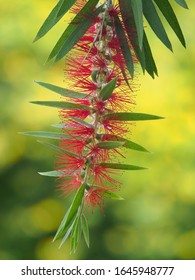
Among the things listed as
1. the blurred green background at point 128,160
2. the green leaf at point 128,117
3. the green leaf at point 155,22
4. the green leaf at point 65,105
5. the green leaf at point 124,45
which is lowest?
the blurred green background at point 128,160

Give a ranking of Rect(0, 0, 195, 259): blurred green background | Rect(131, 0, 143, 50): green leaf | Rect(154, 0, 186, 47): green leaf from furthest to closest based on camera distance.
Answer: Rect(0, 0, 195, 259): blurred green background, Rect(154, 0, 186, 47): green leaf, Rect(131, 0, 143, 50): green leaf

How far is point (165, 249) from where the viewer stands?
2.90 meters

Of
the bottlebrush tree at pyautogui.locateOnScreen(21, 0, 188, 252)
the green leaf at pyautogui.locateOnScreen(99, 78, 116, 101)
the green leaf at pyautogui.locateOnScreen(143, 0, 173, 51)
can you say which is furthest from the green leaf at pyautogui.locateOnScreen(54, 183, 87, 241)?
the green leaf at pyautogui.locateOnScreen(143, 0, 173, 51)

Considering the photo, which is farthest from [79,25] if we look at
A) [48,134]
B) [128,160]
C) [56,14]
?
[128,160]

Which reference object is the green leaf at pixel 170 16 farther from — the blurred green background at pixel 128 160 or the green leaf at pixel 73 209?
the blurred green background at pixel 128 160

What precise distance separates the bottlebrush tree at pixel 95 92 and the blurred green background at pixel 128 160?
192cm

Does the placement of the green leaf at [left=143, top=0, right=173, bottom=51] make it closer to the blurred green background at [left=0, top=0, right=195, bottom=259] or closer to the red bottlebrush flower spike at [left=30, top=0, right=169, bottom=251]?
the red bottlebrush flower spike at [left=30, top=0, right=169, bottom=251]

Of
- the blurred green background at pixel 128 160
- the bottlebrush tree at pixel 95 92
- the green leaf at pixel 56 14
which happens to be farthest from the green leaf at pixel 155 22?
the blurred green background at pixel 128 160

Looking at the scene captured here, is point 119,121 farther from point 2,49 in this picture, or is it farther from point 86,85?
point 2,49

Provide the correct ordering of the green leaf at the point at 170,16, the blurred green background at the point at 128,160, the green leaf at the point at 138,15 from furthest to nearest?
the blurred green background at the point at 128,160
the green leaf at the point at 170,16
the green leaf at the point at 138,15

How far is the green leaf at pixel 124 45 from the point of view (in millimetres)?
796

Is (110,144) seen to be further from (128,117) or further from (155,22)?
(155,22)

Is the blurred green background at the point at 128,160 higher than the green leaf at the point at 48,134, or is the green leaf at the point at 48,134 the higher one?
the green leaf at the point at 48,134

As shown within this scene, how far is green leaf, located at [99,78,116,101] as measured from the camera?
0.73m
